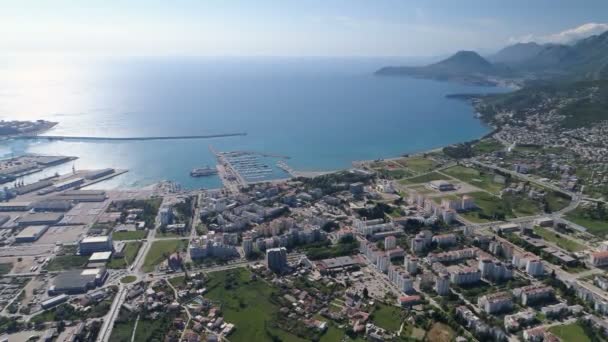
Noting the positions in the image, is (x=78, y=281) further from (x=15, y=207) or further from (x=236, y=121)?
(x=236, y=121)

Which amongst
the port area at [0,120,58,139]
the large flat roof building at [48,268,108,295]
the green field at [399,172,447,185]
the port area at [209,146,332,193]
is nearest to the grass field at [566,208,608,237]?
the green field at [399,172,447,185]

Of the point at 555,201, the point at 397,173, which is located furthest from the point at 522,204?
the point at 397,173

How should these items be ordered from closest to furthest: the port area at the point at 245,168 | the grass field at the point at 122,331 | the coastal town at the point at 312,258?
1. the grass field at the point at 122,331
2. the coastal town at the point at 312,258
3. the port area at the point at 245,168

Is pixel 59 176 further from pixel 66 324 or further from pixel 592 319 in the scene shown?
pixel 592 319

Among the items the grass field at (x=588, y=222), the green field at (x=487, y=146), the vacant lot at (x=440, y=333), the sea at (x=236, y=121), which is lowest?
the sea at (x=236, y=121)

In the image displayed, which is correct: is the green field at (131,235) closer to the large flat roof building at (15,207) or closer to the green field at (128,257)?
the green field at (128,257)

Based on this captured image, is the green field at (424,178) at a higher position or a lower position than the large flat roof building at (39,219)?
higher

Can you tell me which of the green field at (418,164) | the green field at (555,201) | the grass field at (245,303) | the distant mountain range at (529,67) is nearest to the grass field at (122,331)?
the grass field at (245,303)

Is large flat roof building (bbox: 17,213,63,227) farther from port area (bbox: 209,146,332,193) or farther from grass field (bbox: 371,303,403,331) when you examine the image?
grass field (bbox: 371,303,403,331)
